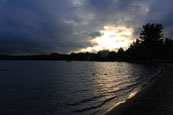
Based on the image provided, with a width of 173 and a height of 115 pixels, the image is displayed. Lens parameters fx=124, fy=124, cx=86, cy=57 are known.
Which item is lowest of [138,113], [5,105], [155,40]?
[5,105]

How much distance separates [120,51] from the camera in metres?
178

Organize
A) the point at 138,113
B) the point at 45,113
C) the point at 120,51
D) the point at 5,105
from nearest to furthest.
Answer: the point at 138,113 → the point at 45,113 → the point at 5,105 → the point at 120,51

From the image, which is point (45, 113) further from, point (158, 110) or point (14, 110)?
point (158, 110)

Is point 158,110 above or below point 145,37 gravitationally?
below

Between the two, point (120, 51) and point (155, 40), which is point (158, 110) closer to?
A: point (155, 40)

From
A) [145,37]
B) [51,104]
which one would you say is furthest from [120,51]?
[51,104]

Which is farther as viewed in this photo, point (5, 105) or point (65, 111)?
point (5, 105)

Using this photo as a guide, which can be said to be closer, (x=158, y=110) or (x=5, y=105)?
(x=158, y=110)

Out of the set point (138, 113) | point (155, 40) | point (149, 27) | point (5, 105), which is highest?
point (149, 27)

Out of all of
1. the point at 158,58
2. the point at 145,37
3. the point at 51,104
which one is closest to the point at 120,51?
the point at 158,58

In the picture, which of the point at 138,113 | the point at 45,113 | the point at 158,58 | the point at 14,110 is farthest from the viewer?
the point at 158,58

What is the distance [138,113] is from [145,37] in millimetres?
73804

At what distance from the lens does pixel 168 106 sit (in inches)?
281

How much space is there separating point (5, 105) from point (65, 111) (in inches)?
199
